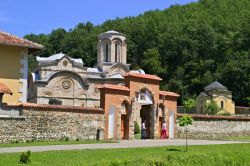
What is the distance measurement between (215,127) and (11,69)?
15953mm

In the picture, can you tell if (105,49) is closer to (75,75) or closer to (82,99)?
(75,75)

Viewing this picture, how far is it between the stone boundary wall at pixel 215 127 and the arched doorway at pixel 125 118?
4.98m

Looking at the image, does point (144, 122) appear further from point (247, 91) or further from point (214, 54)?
point (214, 54)

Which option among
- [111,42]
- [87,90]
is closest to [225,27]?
[111,42]

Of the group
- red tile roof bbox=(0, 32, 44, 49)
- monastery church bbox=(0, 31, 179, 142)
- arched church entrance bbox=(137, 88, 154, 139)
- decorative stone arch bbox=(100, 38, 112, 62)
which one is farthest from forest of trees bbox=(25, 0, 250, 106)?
red tile roof bbox=(0, 32, 44, 49)

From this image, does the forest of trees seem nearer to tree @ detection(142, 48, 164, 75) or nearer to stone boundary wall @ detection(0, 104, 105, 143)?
tree @ detection(142, 48, 164, 75)

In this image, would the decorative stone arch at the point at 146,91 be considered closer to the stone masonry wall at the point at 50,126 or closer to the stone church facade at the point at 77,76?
the stone masonry wall at the point at 50,126

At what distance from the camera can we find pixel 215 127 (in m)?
33.0

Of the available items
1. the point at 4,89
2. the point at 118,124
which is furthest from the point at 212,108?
the point at 4,89

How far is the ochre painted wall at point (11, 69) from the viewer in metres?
24.4

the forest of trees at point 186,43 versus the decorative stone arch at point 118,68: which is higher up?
the forest of trees at point 186,43

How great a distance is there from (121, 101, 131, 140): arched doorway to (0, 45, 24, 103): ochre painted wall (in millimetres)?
6075

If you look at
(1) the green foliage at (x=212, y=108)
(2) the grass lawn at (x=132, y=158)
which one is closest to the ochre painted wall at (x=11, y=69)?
(2) the grass lawn at (x=132, y=158)

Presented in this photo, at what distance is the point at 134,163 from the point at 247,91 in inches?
2327
